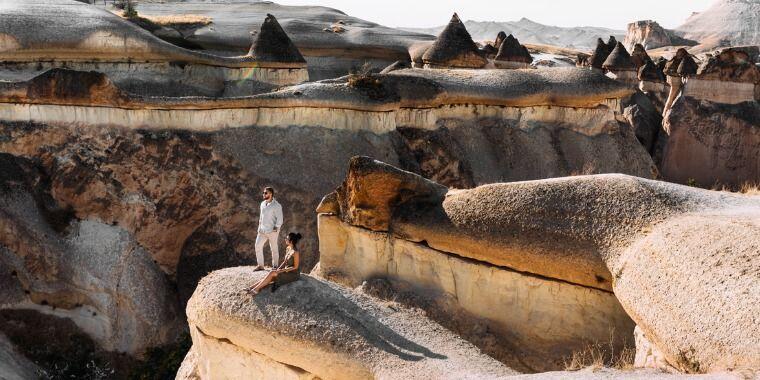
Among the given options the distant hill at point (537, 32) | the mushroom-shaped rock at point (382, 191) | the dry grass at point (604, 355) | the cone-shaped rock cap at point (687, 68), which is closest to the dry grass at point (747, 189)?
the dry grass at point (604, 355)

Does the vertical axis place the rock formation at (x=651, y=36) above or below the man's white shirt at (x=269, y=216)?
above

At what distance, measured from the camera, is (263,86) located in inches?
585

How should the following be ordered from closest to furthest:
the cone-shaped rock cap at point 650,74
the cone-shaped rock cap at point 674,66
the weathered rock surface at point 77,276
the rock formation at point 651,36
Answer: the weathered rock surface at point 77,276
the cone-shaped rock cap at point 674,66
the cone-shaped rock cap at point 650,74
the rock formation at point 651,36

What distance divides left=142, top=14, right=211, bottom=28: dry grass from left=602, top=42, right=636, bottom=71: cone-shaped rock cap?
1137 centimetres

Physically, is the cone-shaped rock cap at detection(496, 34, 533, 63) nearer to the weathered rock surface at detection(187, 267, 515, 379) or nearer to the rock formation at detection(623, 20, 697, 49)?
the weathered rock surface at detection(187, 267, 515, 379)

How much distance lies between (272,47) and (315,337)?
10508mm

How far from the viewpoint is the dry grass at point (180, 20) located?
20.5 meters

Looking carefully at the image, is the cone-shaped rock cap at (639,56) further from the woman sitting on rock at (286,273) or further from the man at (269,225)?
the woman sitting on rock at (286,273)

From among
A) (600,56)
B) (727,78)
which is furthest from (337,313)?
(600,56)

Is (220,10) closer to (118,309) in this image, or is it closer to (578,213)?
(118,309)

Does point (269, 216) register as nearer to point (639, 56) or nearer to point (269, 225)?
point (269, 225)

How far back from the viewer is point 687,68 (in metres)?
17.3

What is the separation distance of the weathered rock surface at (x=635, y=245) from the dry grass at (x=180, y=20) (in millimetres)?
14926

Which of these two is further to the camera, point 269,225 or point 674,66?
point 674,66
